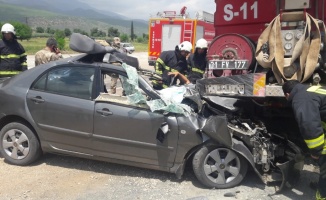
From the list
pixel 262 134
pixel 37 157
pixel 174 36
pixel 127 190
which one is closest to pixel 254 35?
pixel 262 134

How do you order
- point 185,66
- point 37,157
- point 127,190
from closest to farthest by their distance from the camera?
point 127,190 < point 37,157 < point 185,66

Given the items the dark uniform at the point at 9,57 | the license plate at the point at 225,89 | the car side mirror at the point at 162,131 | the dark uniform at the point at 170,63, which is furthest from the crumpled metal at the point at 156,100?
the dark uniform at the point at 9,57

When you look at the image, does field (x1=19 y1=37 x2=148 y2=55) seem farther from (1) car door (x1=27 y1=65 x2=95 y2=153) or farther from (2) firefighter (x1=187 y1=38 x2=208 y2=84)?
(1) car door (x1=27 y1=65 x2=95 y2=153)

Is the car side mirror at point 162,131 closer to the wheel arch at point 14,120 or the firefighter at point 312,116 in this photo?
Answer: the firefighter at point 312,116

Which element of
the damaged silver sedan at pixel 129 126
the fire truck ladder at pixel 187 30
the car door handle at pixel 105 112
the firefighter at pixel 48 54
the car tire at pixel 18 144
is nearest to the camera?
the damaged silver sedan at pixel 129 126

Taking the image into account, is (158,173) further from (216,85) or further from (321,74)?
(321,74)

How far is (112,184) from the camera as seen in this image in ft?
13.0

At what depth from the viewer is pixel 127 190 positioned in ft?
12.5

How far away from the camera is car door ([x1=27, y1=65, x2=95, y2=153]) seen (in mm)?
3990

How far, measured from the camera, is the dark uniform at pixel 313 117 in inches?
129

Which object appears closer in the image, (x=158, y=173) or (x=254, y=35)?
(x=158, y=173)

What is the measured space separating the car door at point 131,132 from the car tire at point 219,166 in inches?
13.1

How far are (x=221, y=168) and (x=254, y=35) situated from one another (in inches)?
91.4

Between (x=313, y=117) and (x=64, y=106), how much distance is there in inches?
110
